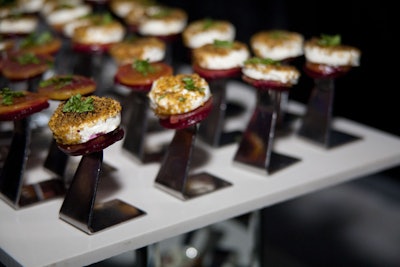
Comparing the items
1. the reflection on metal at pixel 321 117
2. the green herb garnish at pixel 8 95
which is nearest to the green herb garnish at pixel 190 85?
the green herb garnish at pixel 8 95

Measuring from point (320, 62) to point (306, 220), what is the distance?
1.24 meters

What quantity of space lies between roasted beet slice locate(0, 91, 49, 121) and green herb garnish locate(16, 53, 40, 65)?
48 cm

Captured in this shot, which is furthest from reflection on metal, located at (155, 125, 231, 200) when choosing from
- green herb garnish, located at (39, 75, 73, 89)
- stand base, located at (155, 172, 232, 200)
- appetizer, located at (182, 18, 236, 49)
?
appetizer, located at (182, 18, 236, 49)

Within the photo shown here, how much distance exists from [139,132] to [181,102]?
0.50 meters

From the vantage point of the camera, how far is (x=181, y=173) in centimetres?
204

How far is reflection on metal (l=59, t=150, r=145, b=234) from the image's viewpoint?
182 cm

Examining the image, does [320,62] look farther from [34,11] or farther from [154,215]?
[34,11]

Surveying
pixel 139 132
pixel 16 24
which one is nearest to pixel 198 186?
pixel 139 132

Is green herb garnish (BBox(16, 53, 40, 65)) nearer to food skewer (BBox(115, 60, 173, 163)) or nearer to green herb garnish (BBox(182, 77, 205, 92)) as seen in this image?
food skewer (BBox(115, 60, 173, 163))

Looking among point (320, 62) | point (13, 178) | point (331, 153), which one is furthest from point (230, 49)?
point (13, 178)

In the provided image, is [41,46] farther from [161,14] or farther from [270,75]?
[270,75]

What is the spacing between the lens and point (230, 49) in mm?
2330

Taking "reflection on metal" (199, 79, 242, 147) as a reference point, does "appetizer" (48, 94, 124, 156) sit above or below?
above

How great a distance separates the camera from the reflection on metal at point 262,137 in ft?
7.20
